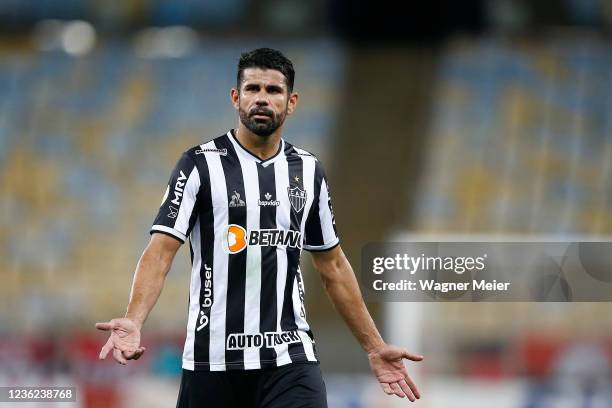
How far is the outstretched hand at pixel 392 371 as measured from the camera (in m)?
4.19

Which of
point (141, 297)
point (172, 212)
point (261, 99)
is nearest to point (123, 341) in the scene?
point (141, 297)

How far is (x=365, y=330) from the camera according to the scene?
13.9ft

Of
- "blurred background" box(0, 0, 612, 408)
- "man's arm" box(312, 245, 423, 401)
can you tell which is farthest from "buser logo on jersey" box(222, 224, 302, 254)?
"blurred background" box(0, 0, 612, 408)

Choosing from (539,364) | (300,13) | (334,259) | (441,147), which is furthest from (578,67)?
(334,259)

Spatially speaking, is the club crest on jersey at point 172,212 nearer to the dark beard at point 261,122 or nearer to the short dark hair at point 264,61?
the dark beard at point 261,122

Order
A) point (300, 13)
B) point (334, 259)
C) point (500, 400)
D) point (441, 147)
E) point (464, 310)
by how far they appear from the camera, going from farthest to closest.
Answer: point (300, 13) → point (441, 147) → point (464, 310) → point (500, 400) → point (334, 259)

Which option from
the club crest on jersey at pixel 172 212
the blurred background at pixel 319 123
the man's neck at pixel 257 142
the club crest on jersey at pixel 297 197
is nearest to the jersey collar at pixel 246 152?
the man's neck at pixel 257 142

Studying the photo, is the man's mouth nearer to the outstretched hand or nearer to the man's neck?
the man's neck

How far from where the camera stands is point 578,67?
15055 millimetres

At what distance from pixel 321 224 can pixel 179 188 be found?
631mm

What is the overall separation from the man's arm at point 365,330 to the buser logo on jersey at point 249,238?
368mm

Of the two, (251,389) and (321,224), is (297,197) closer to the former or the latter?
(321,224)

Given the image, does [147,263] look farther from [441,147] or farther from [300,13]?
[300,13]

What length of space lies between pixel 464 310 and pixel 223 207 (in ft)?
24.6
